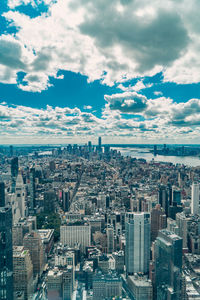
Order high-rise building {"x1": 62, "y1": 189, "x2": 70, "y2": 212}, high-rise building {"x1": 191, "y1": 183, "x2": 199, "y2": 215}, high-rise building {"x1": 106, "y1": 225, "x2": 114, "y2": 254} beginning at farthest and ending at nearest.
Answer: high-rise building {"x1": 62, "y1": 189, "x2": 70, "y2": 212} → high-rise building {"x1": 191, "y1": 183, "x2": 199, "y2": 215} → high-rise building {"x1": 106, "y1": 225, "x2": 114, "y2": 254}

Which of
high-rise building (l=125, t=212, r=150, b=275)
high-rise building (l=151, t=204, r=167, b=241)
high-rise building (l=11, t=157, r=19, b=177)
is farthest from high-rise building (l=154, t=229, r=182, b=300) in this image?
high-rise building (l=11, t=157, r=19, b=177)

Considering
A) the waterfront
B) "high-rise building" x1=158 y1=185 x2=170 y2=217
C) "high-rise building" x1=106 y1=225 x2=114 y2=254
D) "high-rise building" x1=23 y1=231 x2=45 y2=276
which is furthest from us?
the waterfront

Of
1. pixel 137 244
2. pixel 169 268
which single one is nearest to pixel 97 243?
pixel 137 244

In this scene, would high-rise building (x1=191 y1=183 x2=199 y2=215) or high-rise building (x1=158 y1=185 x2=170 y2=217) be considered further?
high-rise building (x1=191 y1=183 x2=199 y2=215)

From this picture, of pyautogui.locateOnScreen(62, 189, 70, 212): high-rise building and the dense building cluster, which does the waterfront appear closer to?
the dense building cluster

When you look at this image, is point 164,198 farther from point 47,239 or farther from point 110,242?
point 47,239

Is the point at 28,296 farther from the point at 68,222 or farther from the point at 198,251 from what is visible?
the point at 198,251
